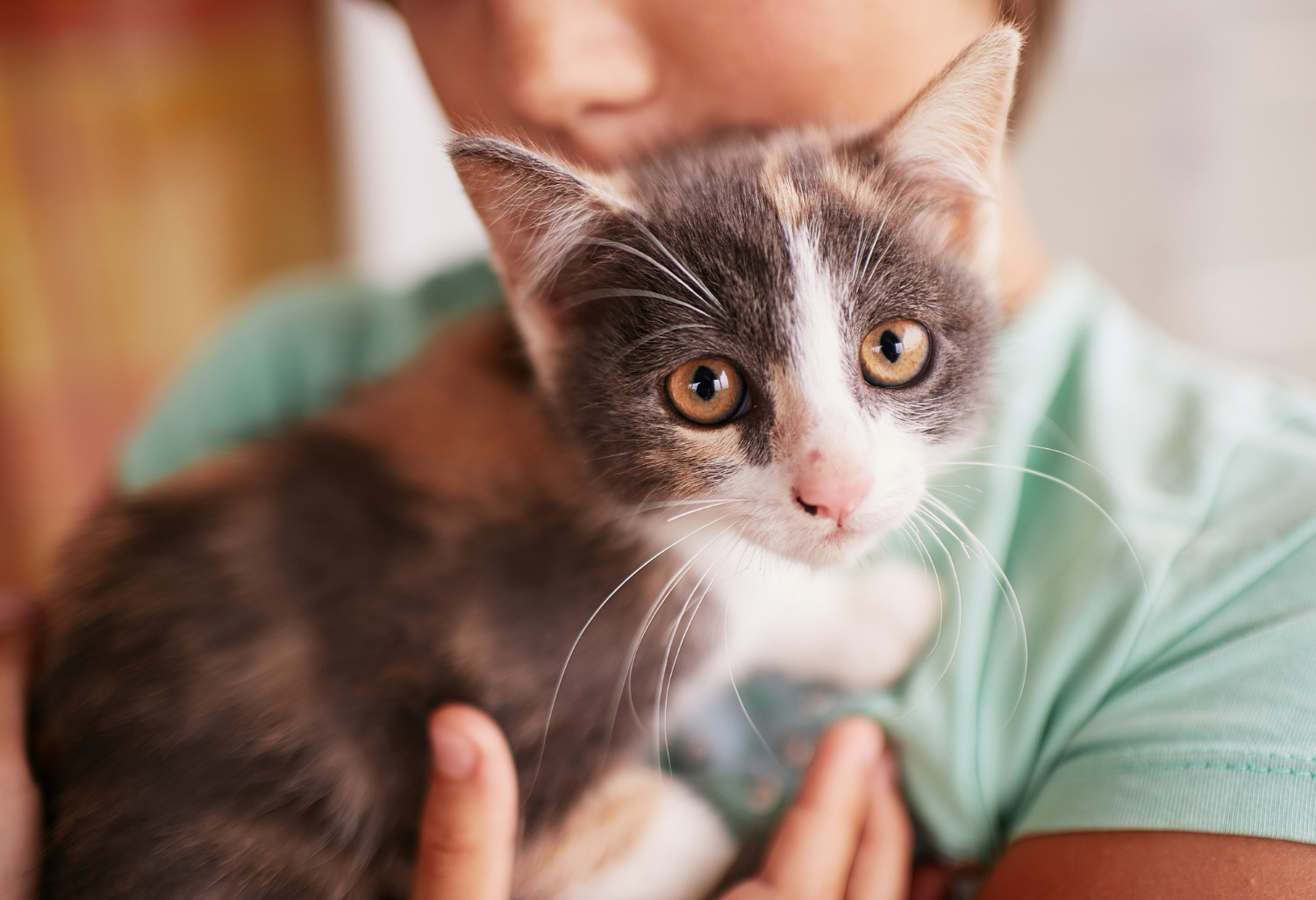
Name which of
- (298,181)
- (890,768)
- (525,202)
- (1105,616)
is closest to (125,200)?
(298,181)

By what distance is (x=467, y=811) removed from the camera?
0.76m

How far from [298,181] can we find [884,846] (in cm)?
277

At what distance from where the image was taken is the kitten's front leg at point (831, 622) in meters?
0.91

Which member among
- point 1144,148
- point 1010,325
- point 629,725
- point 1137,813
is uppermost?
point 1144,148

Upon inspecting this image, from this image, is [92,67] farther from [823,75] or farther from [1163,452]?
[1163,452]

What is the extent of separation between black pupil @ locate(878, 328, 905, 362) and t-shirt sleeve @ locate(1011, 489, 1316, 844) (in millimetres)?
352

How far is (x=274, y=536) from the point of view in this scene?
0.89 m

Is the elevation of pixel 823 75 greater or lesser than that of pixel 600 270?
greater

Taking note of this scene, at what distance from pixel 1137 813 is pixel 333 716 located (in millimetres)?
768

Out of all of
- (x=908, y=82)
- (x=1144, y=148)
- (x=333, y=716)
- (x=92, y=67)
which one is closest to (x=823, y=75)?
(x=908, y=82)

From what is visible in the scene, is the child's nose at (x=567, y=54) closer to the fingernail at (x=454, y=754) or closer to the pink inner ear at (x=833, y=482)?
the pink inner ear at (x=833, y=482)

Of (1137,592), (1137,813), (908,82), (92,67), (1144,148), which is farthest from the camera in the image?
(92,67)

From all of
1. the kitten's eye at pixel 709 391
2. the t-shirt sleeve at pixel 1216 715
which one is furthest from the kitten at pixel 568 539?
the t-shirt sleeve at pixel 1216 715

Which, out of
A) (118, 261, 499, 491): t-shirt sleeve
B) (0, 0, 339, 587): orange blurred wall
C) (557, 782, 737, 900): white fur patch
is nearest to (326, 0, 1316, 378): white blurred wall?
(118, 261, 499, 491): t-shirt sleeve
